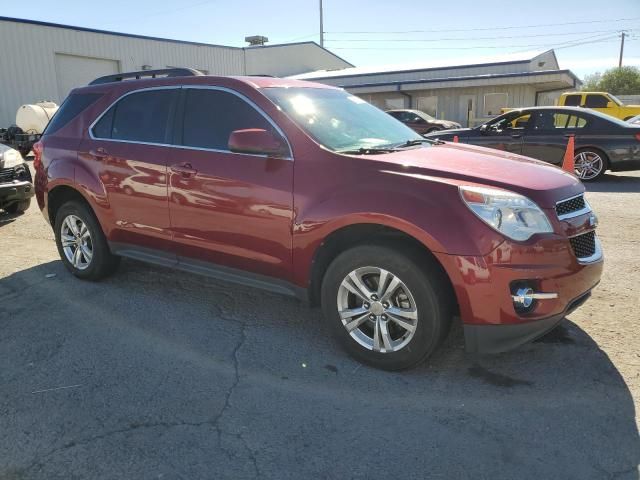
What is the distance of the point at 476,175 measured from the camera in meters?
3.16

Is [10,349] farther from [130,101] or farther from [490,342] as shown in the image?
[490,342]

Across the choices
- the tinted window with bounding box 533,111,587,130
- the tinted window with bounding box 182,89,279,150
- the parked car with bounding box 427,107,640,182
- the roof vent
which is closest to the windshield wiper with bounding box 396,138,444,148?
the tinted window with bounding box 182,89,279,150

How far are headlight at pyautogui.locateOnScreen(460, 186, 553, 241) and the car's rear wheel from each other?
877 centimetres

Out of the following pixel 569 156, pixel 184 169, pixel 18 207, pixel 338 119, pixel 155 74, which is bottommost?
pixel 18 207

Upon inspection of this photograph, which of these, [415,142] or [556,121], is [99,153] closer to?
[415,142]

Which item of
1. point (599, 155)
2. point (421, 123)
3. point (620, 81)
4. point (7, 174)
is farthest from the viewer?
point (620, 81)

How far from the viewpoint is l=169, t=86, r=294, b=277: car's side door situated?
3.63 metres

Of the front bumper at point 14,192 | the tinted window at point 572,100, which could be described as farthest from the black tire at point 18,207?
the tinted window at point 572,100

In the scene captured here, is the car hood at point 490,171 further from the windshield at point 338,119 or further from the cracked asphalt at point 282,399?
the cracked asphalt at point 282,399

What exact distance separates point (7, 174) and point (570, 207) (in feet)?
24.3

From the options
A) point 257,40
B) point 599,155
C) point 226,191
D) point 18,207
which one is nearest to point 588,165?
point 599,155

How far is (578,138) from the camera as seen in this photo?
417 inches

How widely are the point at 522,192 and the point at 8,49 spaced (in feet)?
89.4

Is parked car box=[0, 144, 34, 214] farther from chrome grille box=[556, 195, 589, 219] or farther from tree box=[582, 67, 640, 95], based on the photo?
tree box=[582, 67, 640, 95]
